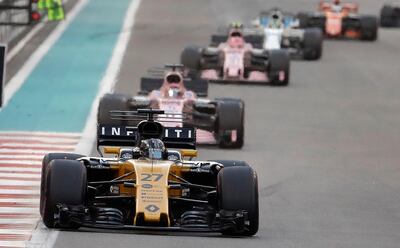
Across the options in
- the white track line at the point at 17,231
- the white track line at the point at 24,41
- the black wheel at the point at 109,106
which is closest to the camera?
the white track line at the point at 17,231

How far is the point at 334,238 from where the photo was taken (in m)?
17.9

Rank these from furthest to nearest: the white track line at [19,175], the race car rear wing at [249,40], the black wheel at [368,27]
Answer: the black wheel at [368,27] → the race car rear wing at [249,40] → the white track line at [19,175]

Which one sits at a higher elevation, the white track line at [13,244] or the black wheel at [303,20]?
the white track line at [13,244]

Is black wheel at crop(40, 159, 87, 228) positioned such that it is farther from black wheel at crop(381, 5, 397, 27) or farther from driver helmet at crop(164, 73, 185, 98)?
black wheel at crop(381, 5, 397, 27)

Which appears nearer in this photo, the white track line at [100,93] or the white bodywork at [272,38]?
the white track line at [100,93]

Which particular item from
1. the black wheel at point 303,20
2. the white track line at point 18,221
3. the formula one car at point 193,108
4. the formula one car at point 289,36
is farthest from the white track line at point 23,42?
the white track line at point 18,221

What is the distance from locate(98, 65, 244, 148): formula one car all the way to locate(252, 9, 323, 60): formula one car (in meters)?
14.1

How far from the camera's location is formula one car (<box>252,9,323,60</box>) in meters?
41.8

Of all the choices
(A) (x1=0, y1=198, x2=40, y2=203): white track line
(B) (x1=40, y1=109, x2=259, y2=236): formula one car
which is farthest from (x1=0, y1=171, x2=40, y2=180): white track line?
(B) (x1=40, y1=109, x2=259, y2=236): formula one car

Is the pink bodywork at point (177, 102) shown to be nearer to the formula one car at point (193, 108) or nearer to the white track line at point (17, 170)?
the formula one car at point (193, 108)

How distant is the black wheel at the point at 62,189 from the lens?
1730 cm

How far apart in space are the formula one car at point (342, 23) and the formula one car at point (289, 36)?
20.8 ft

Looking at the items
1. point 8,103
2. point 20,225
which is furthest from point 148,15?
point 20,225

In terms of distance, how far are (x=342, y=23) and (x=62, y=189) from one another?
3343 cm
